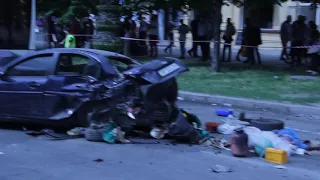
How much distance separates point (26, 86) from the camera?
8.09 metres

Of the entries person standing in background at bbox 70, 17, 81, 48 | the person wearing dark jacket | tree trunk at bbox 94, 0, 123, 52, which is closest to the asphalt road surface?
tree trunk at bbox 94, 0, 123, 52

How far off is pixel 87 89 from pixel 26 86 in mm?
1114

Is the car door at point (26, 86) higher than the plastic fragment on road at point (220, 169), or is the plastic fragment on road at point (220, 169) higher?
the car door at point (26, 86)

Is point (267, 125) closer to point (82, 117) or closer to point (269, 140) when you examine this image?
point (269, 140)

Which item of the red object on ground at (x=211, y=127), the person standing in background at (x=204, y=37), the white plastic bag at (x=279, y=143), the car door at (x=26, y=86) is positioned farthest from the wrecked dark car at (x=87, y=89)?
the person standing in background at (x=204, y=37)

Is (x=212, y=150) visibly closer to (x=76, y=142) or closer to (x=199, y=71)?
(x=76, y=142)

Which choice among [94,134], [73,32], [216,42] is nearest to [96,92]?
[94,134]

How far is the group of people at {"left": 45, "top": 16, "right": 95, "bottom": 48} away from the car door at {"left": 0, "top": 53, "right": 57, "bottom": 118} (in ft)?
32.8

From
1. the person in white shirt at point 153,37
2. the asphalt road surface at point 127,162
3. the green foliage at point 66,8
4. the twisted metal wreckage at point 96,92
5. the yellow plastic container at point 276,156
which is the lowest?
the asphalt road surface at point 127,162

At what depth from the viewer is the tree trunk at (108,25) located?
1683cm

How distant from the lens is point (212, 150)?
7.22m

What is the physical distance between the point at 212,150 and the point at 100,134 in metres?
1.71

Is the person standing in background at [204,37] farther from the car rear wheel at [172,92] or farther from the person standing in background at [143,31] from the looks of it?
the car rear wheel at [172,92]

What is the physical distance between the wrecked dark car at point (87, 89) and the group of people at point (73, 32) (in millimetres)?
10146
